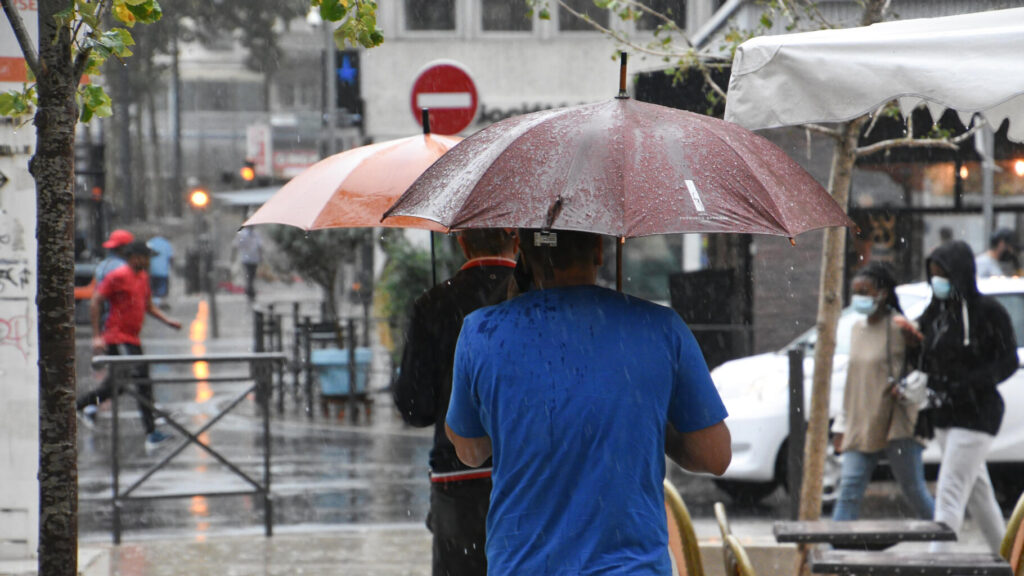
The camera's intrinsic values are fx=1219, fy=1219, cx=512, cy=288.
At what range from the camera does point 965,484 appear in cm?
636

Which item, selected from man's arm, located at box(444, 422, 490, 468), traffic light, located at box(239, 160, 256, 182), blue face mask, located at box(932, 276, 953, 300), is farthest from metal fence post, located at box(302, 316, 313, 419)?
traffic light, located at box(239, 160, 256, 182)

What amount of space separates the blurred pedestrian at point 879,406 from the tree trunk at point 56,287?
4.58 meters

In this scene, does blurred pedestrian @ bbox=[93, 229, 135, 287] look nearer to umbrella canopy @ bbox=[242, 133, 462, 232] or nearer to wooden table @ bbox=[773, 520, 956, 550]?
umbrella canopy @ bbox=[242, 133, 462, 232]

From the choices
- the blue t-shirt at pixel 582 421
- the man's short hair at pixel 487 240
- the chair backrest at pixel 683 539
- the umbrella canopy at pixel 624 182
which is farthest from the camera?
the chair backrest at pixel 683 539

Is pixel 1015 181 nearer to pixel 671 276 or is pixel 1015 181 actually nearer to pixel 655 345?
pixel 671 276

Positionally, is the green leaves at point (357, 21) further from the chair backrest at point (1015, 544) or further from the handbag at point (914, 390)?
the handbag at point (914, 390)

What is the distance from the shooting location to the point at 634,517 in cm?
270

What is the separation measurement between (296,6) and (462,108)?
988 inches

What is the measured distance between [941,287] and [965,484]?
1.05m

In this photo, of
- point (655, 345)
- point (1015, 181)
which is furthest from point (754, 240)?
point (655, 345)

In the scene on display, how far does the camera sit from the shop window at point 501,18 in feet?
77.3

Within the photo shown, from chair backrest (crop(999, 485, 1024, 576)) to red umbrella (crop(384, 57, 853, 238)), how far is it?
1795 millimetres

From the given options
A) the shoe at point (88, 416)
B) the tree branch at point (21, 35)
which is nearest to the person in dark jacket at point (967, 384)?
the tree branch at point (21, 35)

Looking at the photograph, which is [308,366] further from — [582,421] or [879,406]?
[582,421]
